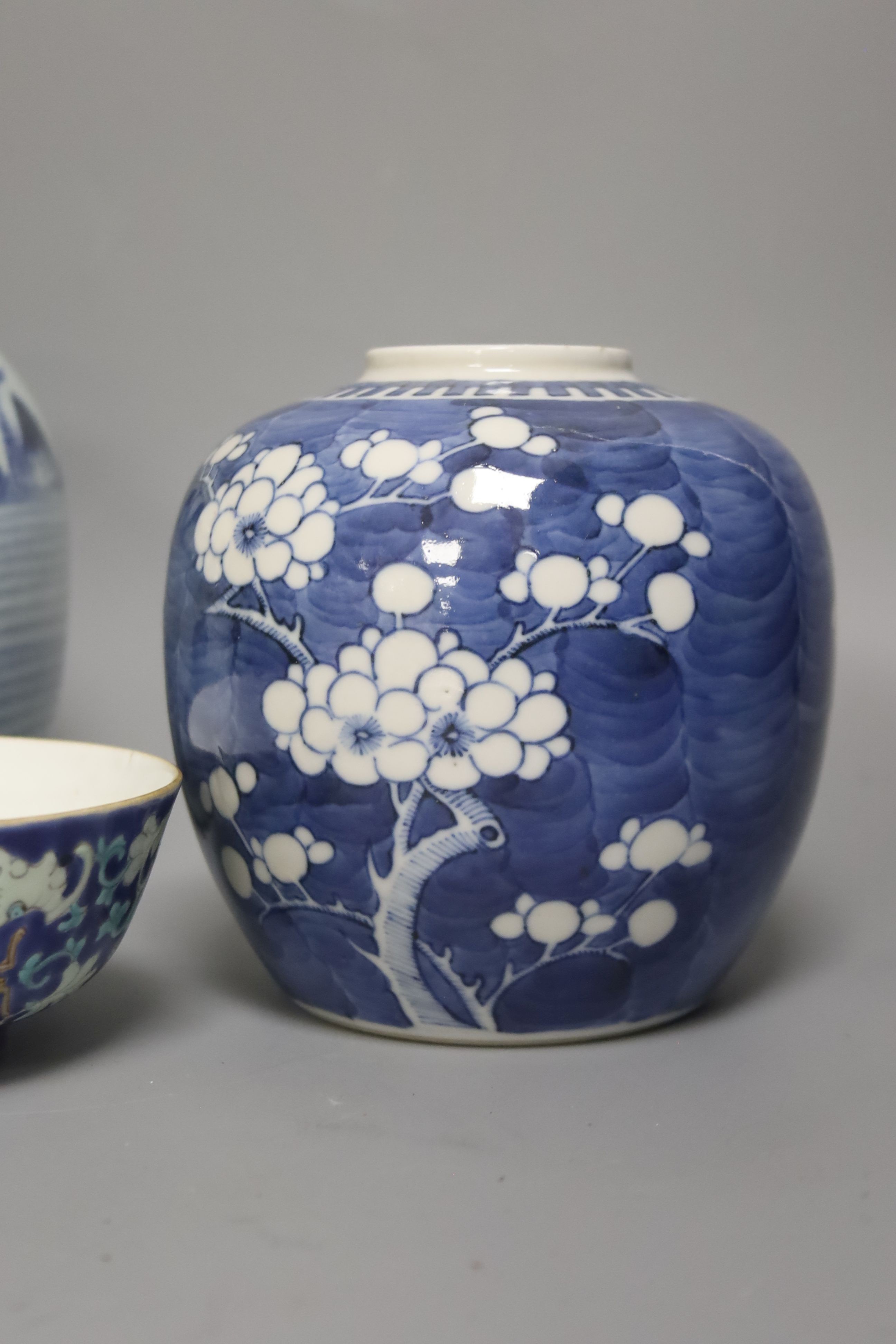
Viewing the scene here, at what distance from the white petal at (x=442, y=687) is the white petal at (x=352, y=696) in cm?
3

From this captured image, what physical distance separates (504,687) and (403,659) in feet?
0.22

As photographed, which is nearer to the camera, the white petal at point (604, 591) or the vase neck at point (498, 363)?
the white petal at point (604, 591)

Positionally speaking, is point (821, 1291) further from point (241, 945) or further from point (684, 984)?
point (241, 945)

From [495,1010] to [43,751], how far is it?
41cm

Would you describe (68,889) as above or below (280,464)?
below

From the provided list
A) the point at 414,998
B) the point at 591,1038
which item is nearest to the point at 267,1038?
the point at 414,998

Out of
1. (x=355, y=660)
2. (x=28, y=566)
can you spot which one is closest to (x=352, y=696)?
(x=355, y=660)

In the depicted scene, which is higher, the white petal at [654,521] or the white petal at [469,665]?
the white petal at [654,521]

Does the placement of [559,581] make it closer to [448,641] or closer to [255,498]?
[448,641]

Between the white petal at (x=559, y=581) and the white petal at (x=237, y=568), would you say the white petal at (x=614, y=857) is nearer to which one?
the white petal at (x=559, y=581)

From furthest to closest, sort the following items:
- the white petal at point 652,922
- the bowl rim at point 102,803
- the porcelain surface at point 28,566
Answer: the porcelain surface at point 28,566 < the white petal at point 652,922 < the bowl rim at point 102,803

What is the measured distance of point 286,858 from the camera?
124cm

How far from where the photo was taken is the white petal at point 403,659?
3.81ft

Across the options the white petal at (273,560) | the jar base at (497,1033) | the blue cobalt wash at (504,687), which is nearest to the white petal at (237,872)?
the blue cobalt wash at (504,687)
